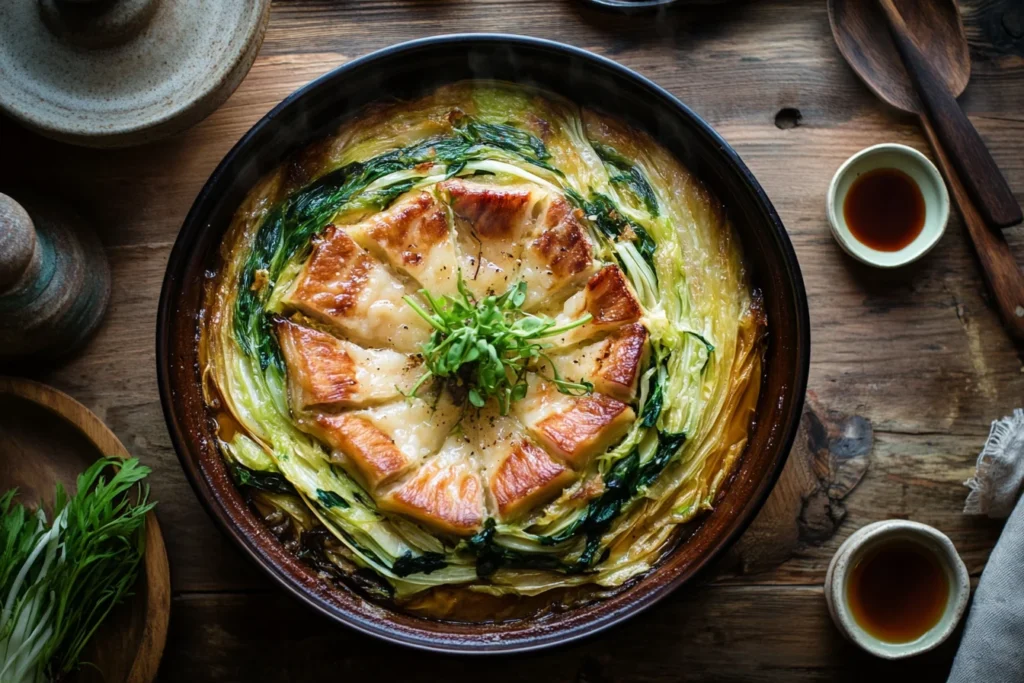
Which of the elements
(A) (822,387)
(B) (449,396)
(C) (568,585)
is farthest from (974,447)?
(B) (449,396)

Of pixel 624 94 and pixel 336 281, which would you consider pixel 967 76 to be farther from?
pixel 336 281

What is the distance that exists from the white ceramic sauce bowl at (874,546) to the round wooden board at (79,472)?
2.96 metres

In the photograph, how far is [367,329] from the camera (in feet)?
12.5

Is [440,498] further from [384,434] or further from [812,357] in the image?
[812,357]

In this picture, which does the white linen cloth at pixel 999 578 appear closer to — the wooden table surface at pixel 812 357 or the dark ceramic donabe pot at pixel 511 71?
the wooden table surface at pixel 812 357

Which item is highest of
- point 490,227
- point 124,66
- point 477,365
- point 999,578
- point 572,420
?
point 124,66

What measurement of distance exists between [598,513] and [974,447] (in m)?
1.96

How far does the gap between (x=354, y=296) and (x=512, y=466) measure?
96 cm

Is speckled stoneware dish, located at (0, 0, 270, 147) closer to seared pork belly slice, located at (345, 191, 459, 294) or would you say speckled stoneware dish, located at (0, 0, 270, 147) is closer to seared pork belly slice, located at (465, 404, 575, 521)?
seared pork belly slice, located at (345, 191, 459, 294)

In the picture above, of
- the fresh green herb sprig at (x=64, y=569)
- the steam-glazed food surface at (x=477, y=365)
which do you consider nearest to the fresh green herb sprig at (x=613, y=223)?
the steam-glazed food surface at (x=477, y=365)

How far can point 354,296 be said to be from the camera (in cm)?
379

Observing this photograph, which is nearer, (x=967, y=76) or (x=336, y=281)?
(x=336, y=281)

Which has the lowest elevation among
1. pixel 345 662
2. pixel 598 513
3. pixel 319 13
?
pixel 345 662

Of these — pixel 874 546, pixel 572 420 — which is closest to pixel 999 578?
pixel 874 546
